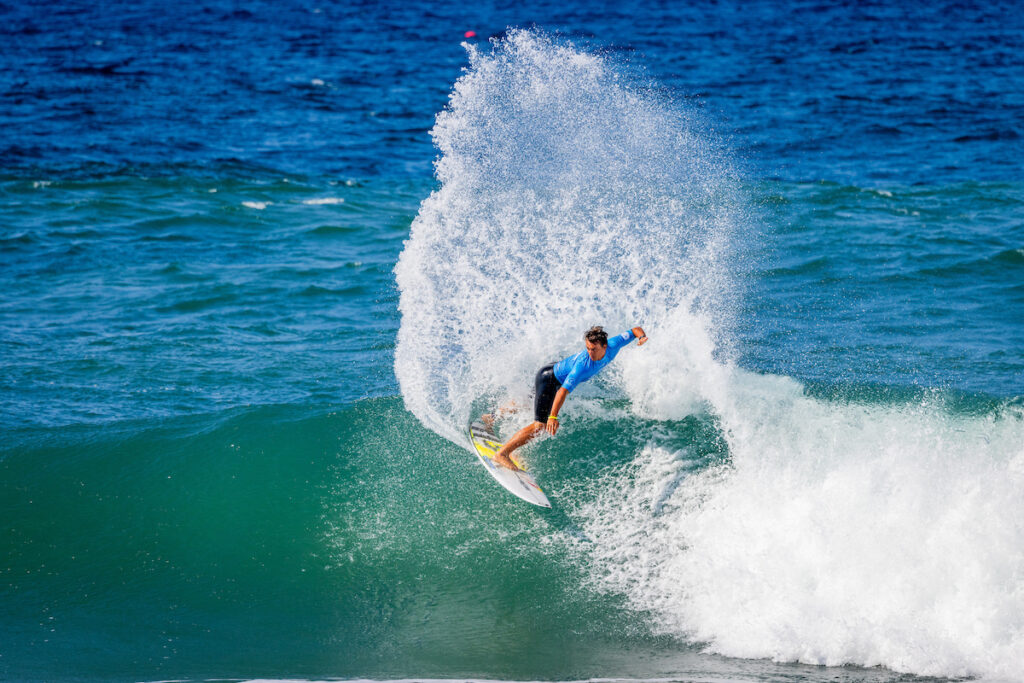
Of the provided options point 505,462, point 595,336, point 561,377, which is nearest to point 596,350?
point 595,336

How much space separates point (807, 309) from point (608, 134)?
15.4ft

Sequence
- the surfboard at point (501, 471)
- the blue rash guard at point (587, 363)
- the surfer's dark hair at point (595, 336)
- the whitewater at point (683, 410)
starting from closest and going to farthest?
the whitewater at point (683, 410)
the surfboard at point (501, 471)
the surfer's dark hair at point (595, 336)
the blue rash guard at point (587, 363)

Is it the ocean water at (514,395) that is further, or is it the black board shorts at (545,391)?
the black board shorts at (545,391)

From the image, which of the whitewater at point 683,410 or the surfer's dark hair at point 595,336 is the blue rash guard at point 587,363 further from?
the whitewater at point 683,410

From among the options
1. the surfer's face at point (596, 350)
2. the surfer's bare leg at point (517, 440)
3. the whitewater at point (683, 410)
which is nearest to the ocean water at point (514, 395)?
the whitewater at point (683, 410)

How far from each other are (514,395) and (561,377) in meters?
1.70

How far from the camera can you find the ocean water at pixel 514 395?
862 centimetres

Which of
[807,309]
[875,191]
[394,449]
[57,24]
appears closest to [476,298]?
[394,449]

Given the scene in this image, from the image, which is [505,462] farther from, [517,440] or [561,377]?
[561,377]

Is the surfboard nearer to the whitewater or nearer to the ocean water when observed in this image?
the ocean water

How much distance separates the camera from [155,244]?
1953 centimetres

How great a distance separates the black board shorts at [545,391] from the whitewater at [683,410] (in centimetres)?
97

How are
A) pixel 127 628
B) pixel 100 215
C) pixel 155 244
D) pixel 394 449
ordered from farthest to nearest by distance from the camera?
pixel 100 215, pixel 155 244, pixel 394 449, pixel 127 628

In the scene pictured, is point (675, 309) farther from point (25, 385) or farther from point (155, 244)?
point (155, 244)
